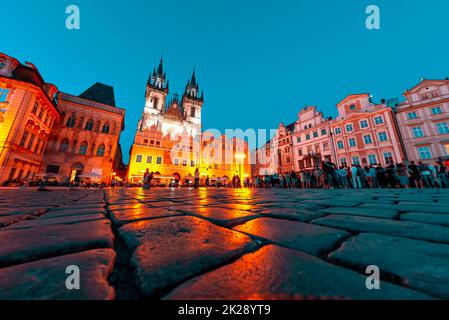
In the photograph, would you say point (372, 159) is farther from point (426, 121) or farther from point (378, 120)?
point (426, 121)

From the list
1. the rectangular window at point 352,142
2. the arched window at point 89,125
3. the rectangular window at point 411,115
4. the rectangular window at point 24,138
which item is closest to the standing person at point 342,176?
the rectangular window at point 352,142

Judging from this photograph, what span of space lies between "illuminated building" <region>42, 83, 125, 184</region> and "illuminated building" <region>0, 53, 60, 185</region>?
1739 mm

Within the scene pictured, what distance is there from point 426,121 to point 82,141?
37833mm

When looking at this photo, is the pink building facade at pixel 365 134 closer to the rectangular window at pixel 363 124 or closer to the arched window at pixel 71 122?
the rectangular window at pixel 363 124

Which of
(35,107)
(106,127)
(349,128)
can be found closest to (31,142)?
(35,107)

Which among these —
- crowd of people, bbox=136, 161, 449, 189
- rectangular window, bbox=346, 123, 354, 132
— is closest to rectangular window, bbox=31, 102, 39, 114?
crowd of people, bbox=136, 161, 449, 189

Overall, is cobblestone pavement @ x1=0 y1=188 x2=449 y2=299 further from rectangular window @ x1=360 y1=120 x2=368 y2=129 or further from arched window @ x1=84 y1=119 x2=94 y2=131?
arched window @ x1=84 y1=119 x2=94 y2=131

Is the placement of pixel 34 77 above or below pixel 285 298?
above

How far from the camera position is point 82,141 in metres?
21.0

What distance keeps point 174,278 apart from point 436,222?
167 centimetres

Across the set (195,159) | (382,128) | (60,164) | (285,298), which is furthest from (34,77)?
(382,128)

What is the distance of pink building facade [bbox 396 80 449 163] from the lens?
56.7 feet
